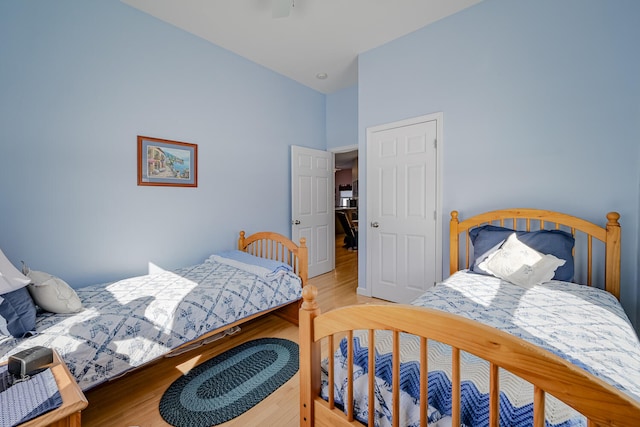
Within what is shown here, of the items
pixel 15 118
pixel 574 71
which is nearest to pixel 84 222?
pixel 15 118

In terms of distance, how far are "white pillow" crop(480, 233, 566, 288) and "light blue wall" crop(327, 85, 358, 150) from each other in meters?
2.61

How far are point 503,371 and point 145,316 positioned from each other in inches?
73.5

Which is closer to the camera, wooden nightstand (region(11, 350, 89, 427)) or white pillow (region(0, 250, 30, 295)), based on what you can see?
wooden nightstand (region(11, 350, 89, 427))

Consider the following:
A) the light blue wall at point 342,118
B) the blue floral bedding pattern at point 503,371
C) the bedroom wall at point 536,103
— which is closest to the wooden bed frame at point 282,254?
the blue floral bedding pattern at point 503,371

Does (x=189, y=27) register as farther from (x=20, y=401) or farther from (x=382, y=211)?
(x=20, y=401)

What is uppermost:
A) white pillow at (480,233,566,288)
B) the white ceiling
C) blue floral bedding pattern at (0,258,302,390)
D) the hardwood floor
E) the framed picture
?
the white ceiling

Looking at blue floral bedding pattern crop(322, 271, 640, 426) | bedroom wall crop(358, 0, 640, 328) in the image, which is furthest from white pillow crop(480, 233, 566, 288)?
bedroom wall crop(358, 0, 640, 328)

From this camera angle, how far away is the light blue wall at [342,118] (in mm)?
4098

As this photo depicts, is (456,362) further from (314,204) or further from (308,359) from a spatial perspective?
(314,204)

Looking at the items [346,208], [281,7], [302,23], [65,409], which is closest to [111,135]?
[281,7]

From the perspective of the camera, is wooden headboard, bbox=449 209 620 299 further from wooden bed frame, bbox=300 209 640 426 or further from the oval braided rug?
wooden bed frame, bbox=300 209 640 426

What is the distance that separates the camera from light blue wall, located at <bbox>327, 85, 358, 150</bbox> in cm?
410

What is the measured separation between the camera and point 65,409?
907 mm

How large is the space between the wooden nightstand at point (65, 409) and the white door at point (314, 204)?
2964 mm
